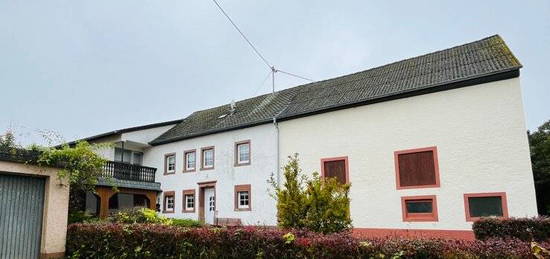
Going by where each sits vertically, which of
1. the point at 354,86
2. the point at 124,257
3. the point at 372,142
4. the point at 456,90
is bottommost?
the point at 124,257

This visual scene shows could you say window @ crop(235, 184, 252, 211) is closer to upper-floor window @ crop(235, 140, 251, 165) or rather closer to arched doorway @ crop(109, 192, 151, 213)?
upper-floor window @ crop(235, 140, 251, 165)

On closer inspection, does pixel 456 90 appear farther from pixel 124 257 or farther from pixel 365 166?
pixel 124 257

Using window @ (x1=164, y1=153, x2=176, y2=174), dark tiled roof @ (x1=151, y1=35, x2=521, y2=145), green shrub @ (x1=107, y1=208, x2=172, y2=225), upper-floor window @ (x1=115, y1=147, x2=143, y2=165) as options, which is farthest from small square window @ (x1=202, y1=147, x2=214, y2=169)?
green shrub @ (x1=107, y1=208, x2=172, y2=225)

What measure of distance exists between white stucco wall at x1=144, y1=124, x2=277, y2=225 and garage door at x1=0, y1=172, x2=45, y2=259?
11.0 m

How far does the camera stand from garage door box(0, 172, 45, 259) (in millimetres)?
10234

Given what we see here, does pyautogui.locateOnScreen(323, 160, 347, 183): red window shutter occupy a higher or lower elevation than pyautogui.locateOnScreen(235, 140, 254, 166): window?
lower

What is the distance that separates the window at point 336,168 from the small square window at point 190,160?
9619 mm

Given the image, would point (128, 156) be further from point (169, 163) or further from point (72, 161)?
point (72, 161)

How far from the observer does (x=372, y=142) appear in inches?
693

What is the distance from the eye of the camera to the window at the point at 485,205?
46.6 ft

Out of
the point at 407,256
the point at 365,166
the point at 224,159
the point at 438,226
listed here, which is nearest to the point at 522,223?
the point at 438,226

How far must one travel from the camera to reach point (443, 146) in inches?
623

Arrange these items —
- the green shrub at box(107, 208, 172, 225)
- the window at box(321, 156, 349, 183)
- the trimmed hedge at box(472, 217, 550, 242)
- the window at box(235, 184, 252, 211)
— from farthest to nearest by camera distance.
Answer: the window at box(235, 184, 252, 211) → the window at box(321, 156, 349, 183) → the green shrub at box(107, 208, 172, 225) → the trimmed hedge at box(472, 217, 550, 242)

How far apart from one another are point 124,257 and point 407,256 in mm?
7018
